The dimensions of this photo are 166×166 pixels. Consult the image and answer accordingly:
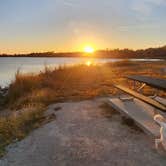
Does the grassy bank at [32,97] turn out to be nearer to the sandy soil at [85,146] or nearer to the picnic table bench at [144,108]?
the sandy soil at [85,146]

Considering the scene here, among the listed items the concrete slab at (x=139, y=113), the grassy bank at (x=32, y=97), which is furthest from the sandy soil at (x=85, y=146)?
the grassy bank at (x=32, y=97)

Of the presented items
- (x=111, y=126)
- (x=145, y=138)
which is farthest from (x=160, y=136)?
(x=111, y=126)

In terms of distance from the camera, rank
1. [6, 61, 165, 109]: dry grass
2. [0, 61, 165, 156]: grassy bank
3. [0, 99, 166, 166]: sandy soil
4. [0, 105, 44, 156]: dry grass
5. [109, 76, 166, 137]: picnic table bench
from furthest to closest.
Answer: [6, 61, 165, 109]: dry grass, [0, 61, 165, 156]: grassy bank, [0, 105, 44, 156]: dry grass, [109, 76, 166, 137]: picnic table bench, [0, 99, 166, 166]: sandy soil

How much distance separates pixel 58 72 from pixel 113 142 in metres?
10.5

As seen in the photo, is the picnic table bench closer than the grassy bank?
Yes

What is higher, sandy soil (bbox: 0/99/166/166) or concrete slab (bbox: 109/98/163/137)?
concrete slab (bbox: 109/98/163/137)

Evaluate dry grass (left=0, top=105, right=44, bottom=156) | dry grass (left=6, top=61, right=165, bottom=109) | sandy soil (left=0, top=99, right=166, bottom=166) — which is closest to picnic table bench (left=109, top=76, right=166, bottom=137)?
sandy soil (left=0, top=99, right=166, bottom=166)

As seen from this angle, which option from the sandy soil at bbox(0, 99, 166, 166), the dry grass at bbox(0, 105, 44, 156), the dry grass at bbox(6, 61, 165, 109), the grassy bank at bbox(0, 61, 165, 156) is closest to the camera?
the sandy soil at bbox(0, 99, 166, 166)

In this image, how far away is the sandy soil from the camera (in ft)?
12.8

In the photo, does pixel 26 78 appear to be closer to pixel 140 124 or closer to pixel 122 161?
pixel 140 124

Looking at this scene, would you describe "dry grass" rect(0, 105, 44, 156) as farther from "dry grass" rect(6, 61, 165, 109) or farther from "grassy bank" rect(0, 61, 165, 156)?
"dry grass" rect(6, 61, 165, 109)

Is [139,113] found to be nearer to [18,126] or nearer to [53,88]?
[18,126]

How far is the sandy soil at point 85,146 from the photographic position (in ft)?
12.8

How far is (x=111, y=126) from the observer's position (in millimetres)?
5188
